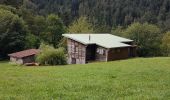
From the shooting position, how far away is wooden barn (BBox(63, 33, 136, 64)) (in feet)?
215

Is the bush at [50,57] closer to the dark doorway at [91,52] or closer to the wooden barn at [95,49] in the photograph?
the wooden barn at [95,49]

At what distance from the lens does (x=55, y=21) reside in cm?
10575

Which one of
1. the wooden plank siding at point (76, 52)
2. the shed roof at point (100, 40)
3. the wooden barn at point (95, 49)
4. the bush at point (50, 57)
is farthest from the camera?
the wooden plank siding at point (76, 52)

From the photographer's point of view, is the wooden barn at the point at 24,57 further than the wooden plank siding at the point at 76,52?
Yes

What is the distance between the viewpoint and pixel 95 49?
2677 inches

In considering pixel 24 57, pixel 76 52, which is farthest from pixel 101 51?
pixel 24 57

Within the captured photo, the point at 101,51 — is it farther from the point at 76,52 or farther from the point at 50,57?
the point at 50,57

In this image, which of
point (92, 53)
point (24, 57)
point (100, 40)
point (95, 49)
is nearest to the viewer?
point (95, 49)

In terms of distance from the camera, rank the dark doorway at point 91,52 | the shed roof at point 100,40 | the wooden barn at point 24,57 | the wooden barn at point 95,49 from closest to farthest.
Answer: the wooden barn at point 95,49 < the shed roof at point 100,40 < the dark doorway at point 91,52 < the wooden barn at point 24,57

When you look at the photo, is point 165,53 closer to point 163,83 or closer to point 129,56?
point 129,56

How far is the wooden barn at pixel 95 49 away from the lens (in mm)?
65625

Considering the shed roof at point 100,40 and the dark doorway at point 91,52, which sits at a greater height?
the shed roof at point 100,40

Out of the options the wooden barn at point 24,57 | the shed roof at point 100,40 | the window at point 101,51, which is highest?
the shed roof at point 100,40

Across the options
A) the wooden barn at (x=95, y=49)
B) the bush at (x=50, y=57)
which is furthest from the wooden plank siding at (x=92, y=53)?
the bush at (x=50, y=57)
